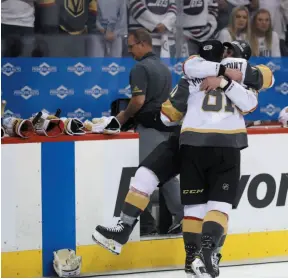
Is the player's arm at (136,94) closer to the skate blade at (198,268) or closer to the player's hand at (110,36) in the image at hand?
the player's hand at (110,36)

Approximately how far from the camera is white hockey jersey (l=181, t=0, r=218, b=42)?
783 centimetres

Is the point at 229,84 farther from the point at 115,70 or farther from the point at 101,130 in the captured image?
the point at 115,70

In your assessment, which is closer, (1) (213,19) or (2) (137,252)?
(2) (137,252)

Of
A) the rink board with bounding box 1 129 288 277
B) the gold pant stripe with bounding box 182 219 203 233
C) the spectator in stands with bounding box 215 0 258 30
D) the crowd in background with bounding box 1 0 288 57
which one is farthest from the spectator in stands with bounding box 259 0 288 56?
the gold pant stripe with bounding box 182 219 203 233

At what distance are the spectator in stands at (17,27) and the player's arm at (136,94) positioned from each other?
3.88 feet

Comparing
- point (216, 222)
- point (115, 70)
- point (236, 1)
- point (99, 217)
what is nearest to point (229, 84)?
point (216, 222)

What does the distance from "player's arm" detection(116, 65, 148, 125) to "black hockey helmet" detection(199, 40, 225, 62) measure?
0.98 meters

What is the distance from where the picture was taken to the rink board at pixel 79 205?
5598 millimetres

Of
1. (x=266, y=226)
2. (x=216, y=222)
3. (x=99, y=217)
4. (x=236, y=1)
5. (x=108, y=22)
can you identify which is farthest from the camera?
(x=236, y=1)

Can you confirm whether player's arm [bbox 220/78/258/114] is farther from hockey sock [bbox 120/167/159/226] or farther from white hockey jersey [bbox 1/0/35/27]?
white hockey jersey [bbox 1/0/35/27]

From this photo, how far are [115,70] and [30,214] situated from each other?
2187 mm

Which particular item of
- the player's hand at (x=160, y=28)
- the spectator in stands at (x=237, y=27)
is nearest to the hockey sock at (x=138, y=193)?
the player's hand at (x=160, y=28)

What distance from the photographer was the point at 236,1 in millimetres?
8039

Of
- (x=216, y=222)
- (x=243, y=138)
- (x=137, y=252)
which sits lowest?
(x=137, y=252)
